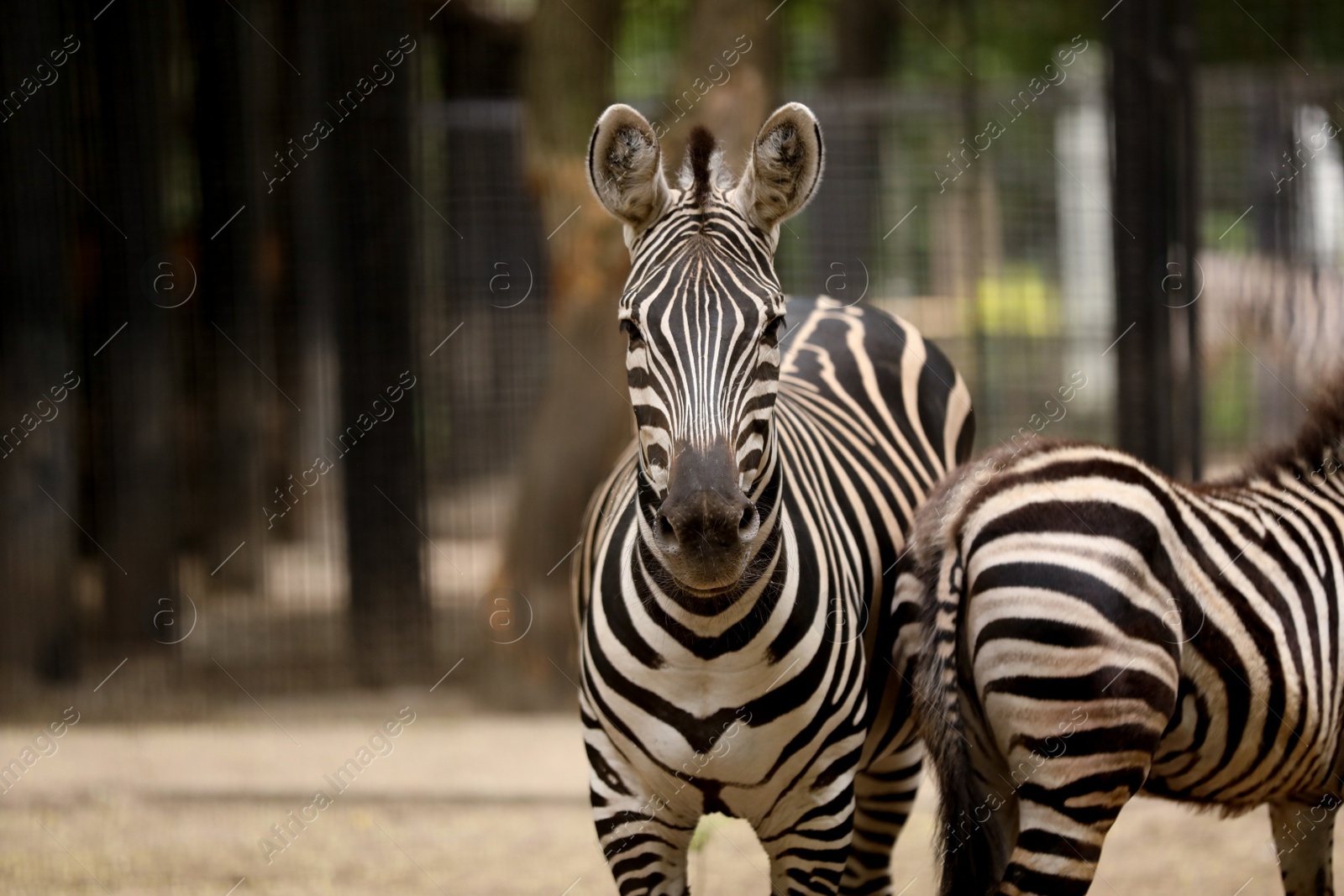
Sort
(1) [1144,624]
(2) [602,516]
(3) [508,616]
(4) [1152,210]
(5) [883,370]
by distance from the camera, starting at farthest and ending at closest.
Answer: (3) [508,616] → (4) [1152,210] → (5) [883,370] → (2) [602,516] → (1) [1144,624]

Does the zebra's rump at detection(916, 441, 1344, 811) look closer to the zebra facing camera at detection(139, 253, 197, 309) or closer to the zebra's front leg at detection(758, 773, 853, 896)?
the zebra's front leg at detection(758, 773, 853, 896)

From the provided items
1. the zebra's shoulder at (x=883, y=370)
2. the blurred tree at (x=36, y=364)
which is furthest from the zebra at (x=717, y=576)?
the blurred tree at (x=36, y=364)

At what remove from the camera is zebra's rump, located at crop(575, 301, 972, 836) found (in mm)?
3180

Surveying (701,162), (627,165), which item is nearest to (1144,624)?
(701,162)

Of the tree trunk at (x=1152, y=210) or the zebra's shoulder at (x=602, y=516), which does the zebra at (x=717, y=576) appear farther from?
the tree trunk at (x=1152, y=210)

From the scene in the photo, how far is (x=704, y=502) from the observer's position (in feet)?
9.21

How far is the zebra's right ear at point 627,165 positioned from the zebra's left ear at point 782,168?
22cm

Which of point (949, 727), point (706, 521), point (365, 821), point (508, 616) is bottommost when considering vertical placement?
point (365, 821)

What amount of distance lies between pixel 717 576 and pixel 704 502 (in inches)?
8.8

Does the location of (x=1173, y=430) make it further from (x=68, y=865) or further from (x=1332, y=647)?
(x=68, y=865)

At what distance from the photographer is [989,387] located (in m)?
11.1

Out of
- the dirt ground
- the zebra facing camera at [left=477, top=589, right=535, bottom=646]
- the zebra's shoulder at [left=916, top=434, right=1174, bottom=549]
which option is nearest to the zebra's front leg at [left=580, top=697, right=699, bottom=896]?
the zebra's shoulder at [left=916, top=434, right=1174, bottom=549]

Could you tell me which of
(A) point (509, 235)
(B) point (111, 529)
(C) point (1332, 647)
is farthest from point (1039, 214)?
(C) point (1332, 647)

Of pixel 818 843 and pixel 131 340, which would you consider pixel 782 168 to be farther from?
pixel 131 340
